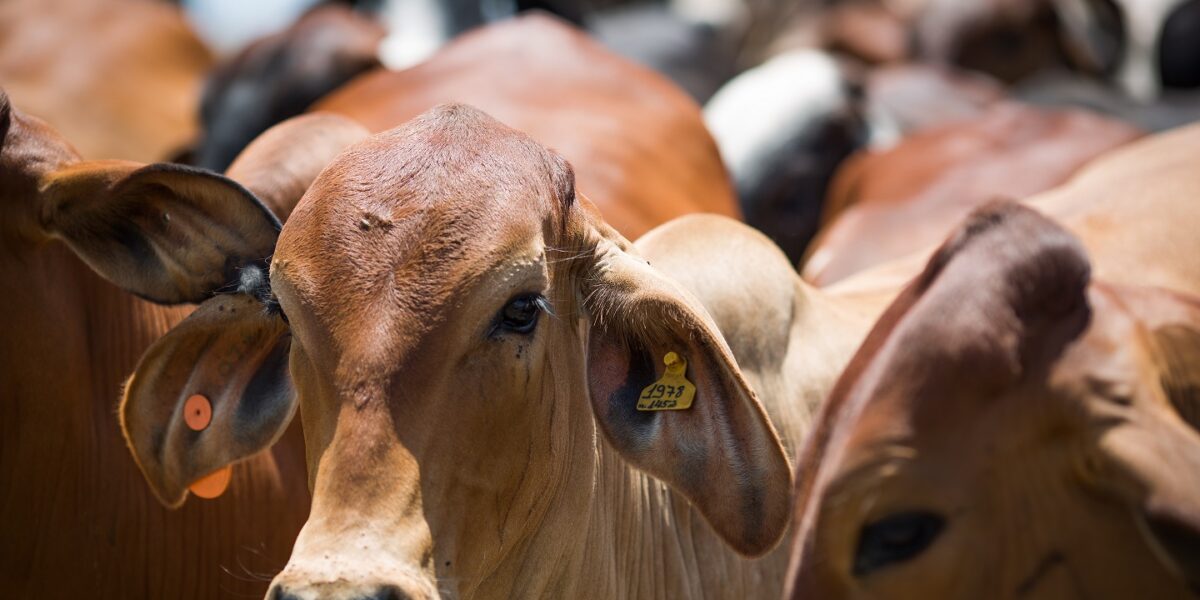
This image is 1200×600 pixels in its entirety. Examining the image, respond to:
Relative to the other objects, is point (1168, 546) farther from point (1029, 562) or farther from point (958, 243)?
point (958, 243)

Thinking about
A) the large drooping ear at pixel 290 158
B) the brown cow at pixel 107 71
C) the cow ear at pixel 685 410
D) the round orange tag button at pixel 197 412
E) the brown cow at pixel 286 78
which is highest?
the cow ear at pixel 685 410

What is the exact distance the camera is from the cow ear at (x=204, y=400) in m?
3.13

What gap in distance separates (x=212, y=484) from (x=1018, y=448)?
72.5 inches

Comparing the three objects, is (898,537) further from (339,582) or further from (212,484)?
(212,484)

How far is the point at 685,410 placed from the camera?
9.07ft

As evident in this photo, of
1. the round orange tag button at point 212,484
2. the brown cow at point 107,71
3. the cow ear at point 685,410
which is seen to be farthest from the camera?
the brown cow at point 107,71

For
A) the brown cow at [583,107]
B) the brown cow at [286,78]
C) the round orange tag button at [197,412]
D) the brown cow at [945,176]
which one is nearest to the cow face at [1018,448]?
the round orange tag button at [197,412]

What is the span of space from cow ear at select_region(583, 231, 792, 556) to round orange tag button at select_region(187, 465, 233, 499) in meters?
0.94

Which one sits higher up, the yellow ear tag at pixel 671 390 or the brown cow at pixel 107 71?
the yellow ear tag at pixel 671 390

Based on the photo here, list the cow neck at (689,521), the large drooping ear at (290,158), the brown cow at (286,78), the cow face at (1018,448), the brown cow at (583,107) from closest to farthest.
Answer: the cow face at (1018,448)
the cow neck at (689,521)
the large drooping ear at (290,158)
the brown cow at (583,107)
the brown cow at (286,78)

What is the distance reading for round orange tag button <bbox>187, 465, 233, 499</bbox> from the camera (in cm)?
323

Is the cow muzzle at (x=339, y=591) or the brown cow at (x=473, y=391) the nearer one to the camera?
the cow muzzle at (x=339, y=591)

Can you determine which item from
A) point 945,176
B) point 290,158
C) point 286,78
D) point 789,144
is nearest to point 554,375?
point 290,158

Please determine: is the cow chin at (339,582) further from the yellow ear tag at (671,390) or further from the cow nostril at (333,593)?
the yellow ear tag at (671,390)
